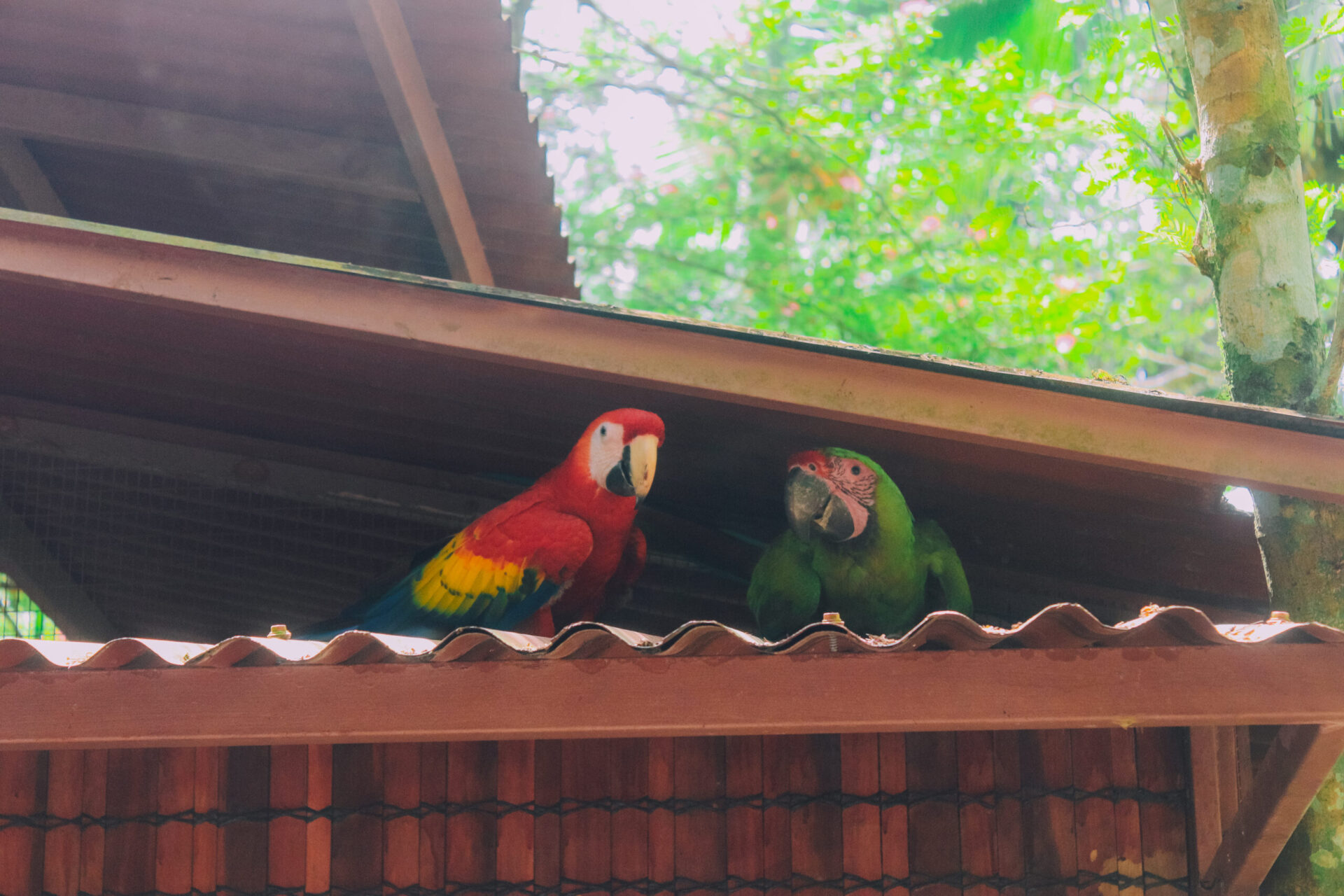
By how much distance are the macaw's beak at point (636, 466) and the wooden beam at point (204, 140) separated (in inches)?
75.2

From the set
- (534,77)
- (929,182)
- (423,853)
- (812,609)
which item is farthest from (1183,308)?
(423,853)

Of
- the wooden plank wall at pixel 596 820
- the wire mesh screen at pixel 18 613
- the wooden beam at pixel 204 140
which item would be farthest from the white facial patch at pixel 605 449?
the wire mesh screen at pixel 18 613

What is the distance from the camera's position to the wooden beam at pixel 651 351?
232cm

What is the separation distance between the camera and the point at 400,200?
4410mm

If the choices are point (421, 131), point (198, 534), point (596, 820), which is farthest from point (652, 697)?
point (198, 534)

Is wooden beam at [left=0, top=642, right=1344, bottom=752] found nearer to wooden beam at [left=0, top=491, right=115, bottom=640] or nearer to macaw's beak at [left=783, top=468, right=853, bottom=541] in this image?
macaw's beak at [left=783, top=468, right=853, bottom=541]

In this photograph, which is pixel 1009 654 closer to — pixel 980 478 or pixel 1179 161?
pixel 980 478

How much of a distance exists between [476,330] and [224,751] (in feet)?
3.62

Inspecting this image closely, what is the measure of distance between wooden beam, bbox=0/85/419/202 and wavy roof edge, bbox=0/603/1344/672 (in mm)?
2685

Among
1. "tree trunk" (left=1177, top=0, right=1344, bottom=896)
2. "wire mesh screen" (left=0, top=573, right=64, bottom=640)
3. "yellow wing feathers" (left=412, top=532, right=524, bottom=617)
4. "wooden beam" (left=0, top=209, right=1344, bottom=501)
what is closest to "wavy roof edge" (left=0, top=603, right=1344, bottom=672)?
"wooden beam" (left=0, top=209, right=1344, bottom=501)

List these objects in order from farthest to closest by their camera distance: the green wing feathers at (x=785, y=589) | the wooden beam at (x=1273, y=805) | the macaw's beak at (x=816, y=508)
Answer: the green wing feathers at (x=785, y=589), the macaw's beak at (x=816, y=508), the wooden beam at (x=1273, y=805)

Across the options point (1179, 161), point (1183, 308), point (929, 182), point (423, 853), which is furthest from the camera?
point (1183, 308)

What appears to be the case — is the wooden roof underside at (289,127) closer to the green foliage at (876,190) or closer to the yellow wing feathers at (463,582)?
the yellow wing feathers at (463,582)

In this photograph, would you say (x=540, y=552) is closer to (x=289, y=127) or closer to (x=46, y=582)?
(x=289, y=127)
